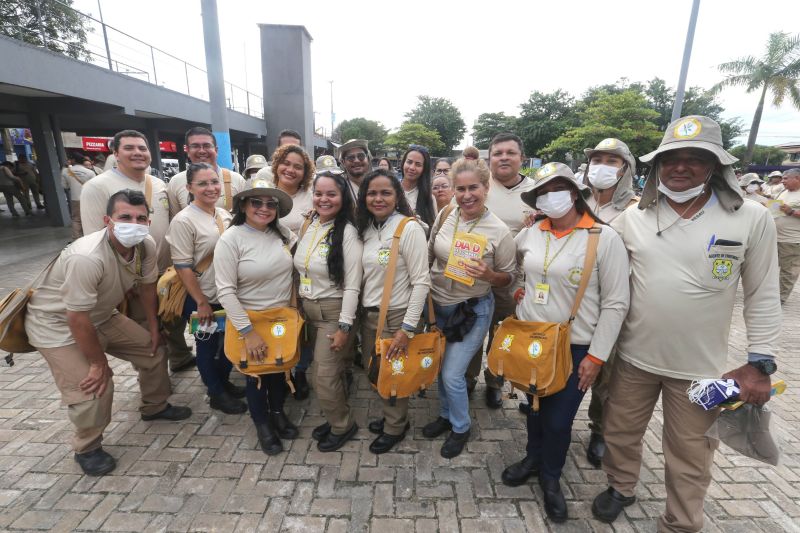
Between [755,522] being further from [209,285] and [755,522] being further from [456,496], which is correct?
[209,285]

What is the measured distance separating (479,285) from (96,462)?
3168 millimetres

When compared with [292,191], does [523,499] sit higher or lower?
lower

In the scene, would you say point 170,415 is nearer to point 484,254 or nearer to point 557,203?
point 484,254

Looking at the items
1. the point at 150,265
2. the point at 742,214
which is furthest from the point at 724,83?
the point at 150,265

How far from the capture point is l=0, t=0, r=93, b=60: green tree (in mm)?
7922

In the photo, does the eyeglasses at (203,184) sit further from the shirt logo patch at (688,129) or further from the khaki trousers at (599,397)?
the khaki trousers at (599,397)

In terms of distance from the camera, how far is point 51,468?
115 inches

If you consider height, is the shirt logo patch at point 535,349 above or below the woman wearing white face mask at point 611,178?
below

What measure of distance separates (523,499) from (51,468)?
3498 mm

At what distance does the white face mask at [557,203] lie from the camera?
7.72ft

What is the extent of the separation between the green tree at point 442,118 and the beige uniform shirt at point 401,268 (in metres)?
53.4

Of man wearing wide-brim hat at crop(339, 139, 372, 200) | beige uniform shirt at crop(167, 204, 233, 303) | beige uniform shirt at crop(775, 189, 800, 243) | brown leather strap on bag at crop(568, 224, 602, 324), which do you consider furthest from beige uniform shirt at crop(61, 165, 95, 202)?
beige uniform shirt at crop(775, 189, 800, 243)

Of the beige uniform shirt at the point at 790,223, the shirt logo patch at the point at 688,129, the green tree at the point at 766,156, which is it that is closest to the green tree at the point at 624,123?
the beige uniform shirt at the point at 790,223

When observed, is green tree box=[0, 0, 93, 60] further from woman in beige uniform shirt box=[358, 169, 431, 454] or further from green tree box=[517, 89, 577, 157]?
green tree box=[517, 89, 577, 157]
